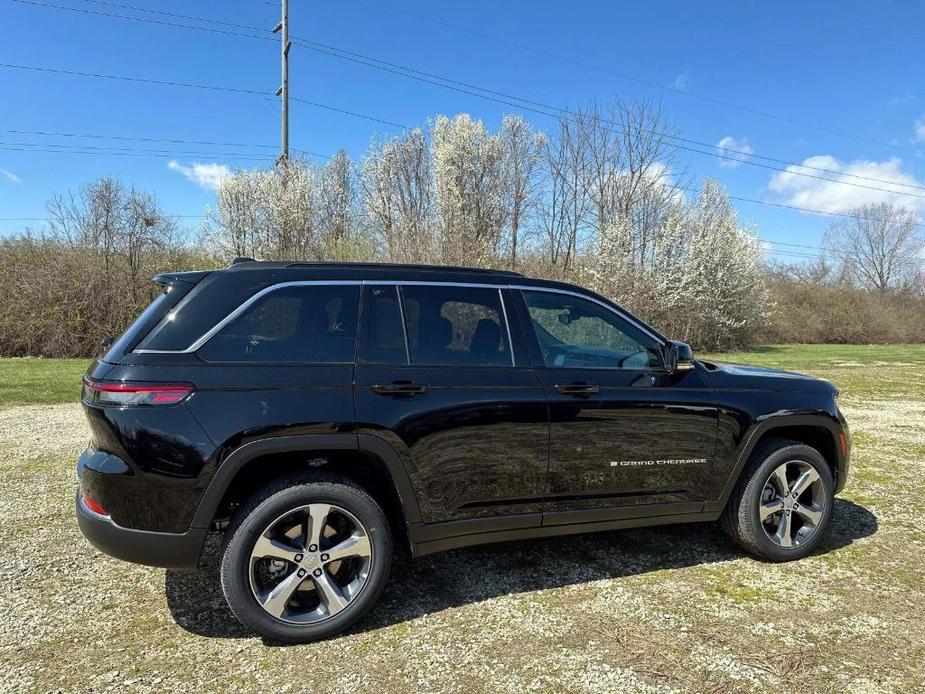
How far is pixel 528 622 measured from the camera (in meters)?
2.98

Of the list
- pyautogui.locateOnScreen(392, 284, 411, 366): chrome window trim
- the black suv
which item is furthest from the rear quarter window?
pyautogui.locateOnScreen(392, 284, 411, 366): chrome window trim

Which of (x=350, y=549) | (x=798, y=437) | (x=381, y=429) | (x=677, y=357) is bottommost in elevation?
(x=350, y=549)

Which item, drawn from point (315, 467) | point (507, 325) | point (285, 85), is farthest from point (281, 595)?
point (285, 85)

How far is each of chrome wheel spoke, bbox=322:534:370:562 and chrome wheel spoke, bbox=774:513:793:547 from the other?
8.84ft

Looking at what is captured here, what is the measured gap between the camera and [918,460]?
6.27m

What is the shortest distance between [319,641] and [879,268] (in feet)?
204

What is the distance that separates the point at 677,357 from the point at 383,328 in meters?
1.77

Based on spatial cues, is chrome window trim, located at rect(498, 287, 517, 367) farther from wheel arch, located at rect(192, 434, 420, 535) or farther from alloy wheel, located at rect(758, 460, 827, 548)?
alloy wheel, located at rect(758, 460, 827, 548)

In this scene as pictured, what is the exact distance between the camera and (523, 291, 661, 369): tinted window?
3422 mm

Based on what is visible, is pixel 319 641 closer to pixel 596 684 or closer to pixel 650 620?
pixel 596 684

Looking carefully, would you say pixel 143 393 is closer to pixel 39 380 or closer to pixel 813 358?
pixel 39 380

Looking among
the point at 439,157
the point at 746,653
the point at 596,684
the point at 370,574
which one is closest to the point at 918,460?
the point at 746,653

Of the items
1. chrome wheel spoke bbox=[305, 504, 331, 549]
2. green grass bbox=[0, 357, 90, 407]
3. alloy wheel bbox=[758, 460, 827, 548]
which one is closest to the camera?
chrome wheel spoke bbox=[305, 504, 331, 549]

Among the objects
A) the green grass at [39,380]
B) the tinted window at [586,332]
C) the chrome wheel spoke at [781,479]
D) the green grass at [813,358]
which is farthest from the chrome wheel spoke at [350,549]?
the green grass at [813,358]
